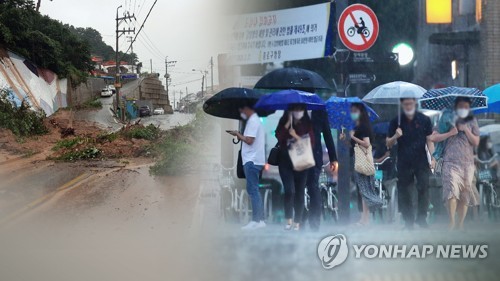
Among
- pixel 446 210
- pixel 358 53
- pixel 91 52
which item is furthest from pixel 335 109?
pixel 91 52

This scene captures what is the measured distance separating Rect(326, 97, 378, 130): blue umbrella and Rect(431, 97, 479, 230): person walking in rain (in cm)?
72

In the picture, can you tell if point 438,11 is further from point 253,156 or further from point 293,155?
point 253,156

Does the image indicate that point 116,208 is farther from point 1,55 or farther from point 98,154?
point 1,55

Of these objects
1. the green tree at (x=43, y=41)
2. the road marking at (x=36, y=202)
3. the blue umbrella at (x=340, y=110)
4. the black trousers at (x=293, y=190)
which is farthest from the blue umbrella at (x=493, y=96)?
the road marking at (x=36, y=202)

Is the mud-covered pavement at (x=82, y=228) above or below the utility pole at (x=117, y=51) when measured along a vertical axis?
below

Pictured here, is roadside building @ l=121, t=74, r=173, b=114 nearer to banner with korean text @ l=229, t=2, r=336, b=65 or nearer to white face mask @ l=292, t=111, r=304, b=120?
Result: banner with korean text @ l=229, t=2, r=336, b=65

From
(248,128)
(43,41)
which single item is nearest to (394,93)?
(248,128)

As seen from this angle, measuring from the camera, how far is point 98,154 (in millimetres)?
4332

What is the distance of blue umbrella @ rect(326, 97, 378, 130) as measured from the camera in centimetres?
430

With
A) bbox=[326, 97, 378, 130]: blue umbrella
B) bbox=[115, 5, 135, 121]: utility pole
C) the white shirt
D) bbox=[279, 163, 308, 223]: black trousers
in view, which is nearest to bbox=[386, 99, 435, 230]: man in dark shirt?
bbox=[326, 97, 378, 130]: blue umbrella

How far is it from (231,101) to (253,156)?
1.51 feet

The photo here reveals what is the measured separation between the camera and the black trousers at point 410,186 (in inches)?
176

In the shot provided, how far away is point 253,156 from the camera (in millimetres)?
4172

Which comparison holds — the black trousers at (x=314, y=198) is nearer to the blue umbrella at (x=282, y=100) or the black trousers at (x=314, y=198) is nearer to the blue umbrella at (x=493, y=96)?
the blue umbrella at (x=282, y=100)
